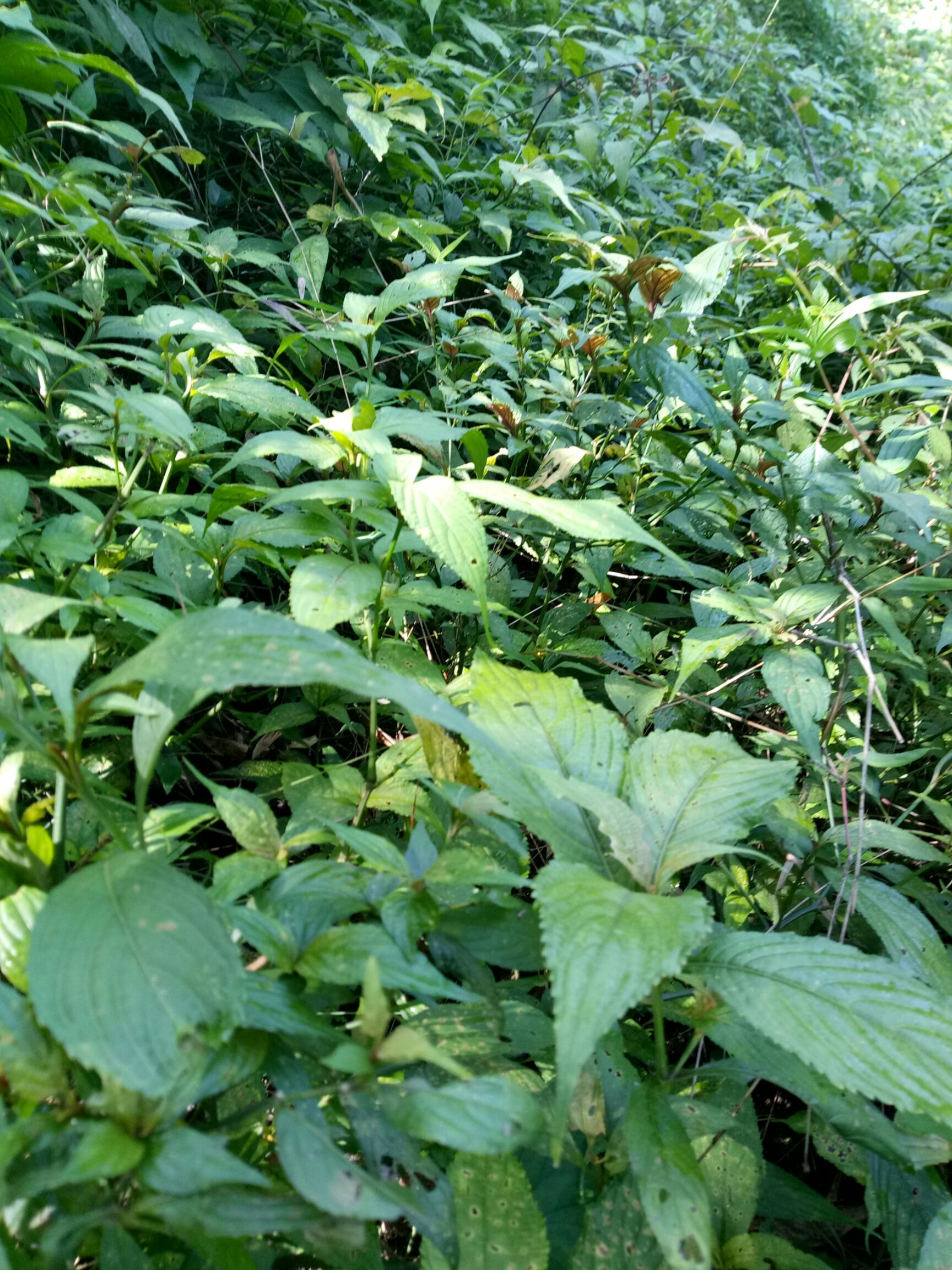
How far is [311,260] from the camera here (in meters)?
1.61

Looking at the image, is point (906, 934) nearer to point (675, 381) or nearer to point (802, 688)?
point (802, 688)

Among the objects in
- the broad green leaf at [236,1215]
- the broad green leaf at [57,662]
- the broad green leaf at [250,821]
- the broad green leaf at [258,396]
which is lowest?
the broad green leaf at [250,821]

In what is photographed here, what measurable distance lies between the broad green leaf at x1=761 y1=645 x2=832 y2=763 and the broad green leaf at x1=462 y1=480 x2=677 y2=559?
331mm

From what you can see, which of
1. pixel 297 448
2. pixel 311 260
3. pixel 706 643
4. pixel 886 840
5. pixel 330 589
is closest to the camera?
pixel 330 589

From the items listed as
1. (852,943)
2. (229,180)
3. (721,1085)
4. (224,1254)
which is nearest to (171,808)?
(224,1254)

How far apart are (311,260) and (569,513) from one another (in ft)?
3.64

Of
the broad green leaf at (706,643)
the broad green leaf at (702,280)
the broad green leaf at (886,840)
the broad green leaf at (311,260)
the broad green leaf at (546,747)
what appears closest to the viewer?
the broad green leaf at (546,747)

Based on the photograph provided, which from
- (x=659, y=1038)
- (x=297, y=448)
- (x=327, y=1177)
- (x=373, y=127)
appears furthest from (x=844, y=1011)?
(x=373, y=127)

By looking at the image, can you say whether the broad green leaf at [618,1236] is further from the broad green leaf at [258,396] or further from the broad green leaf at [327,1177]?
the broad green leaf at [258,396]

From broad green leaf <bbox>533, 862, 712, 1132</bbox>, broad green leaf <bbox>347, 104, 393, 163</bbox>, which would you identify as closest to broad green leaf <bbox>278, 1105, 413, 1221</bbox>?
broad green leaf <bbox>533, 862, 712, 1132</bbox>

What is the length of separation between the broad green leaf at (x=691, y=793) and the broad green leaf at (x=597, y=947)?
6cm

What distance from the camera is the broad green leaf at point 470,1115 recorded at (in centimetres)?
47

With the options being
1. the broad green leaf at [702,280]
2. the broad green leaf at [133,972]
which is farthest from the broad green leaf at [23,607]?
the broad green leaf at [702,280]

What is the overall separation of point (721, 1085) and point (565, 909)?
470mm
